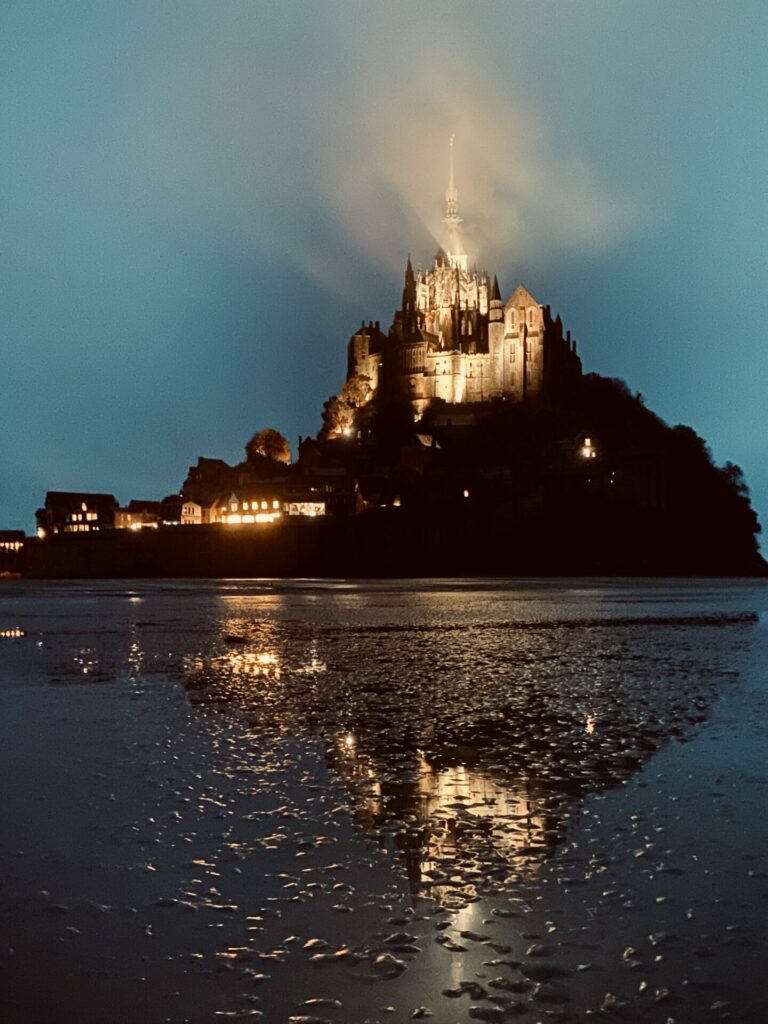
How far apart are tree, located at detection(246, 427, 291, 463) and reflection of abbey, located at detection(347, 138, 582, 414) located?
13.4 metres

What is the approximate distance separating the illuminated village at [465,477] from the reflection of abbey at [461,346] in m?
0.21

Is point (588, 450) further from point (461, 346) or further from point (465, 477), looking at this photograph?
point (461, 346)

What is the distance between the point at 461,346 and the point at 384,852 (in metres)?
123

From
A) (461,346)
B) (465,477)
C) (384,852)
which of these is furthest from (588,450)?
(384,852)

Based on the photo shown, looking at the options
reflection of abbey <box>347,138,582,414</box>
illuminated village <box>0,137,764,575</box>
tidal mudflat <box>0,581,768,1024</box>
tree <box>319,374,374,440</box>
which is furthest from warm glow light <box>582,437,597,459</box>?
tidal mudflat <box>0,581,768,1024</box>

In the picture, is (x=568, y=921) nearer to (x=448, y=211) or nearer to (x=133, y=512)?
(x=133, y=512)

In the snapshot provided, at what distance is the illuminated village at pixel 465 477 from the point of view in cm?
9100

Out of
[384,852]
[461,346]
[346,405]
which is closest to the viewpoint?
[384,852]

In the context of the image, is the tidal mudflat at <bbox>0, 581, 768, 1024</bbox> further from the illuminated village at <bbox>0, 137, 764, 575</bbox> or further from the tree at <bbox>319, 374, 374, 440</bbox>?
the tree at <bbox>319, 374, 374, 440</bbox>

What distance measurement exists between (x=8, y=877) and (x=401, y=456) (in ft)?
339

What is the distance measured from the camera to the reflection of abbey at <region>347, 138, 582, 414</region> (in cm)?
11888

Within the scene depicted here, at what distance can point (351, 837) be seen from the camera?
5535 mm

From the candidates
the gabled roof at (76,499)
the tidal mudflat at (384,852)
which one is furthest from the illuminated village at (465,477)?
the tidal mudflat at (384,852)

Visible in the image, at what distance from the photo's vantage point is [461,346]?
125375 mm
